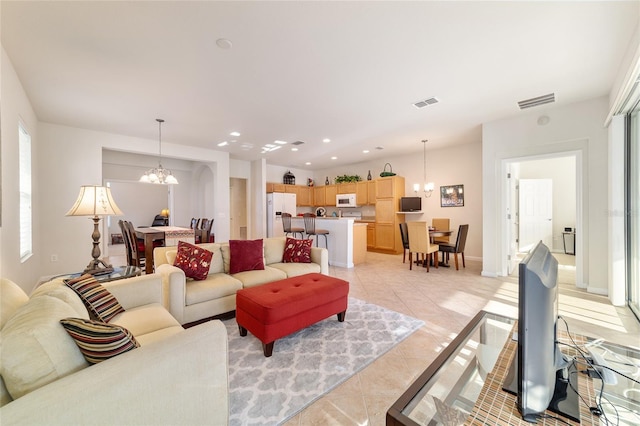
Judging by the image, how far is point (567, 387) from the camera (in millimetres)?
941

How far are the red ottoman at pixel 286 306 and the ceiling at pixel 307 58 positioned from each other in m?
2.35

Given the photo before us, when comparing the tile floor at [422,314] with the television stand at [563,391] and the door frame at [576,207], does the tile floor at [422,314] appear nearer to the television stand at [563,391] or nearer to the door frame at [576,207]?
the door frame at [576,207]

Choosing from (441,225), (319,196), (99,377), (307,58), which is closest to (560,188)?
(441,225)

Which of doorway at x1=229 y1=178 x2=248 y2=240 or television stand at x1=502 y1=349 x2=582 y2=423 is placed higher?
doorway at x1=229 y1=178 x2=248 y2=240

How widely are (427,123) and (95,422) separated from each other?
17.0 ft

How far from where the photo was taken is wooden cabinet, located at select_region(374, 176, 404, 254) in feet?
23.2

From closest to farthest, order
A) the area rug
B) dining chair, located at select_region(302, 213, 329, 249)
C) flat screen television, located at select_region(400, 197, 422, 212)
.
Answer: the area rug, dining chair, located at select_region(302, 213, 329, 249), flat screen television, located at select_region(400, 197, 422, 212)

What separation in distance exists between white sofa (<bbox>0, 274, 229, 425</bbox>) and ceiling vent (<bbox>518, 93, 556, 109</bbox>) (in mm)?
4793

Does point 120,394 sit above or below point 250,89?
below

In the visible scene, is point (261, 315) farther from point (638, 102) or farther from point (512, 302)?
point (638, 102)

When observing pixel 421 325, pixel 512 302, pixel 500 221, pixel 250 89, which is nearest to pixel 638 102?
pixel 500 221

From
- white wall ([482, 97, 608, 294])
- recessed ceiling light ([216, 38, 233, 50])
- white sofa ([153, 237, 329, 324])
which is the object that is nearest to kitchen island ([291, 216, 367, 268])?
white sofa ([153, 237, 329, 324])

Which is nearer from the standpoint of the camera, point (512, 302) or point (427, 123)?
point (512, 302)

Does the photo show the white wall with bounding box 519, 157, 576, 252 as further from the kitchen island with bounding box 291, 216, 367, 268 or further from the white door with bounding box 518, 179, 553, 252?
the kitchen island with bounding box 291, 216, 367, 268
